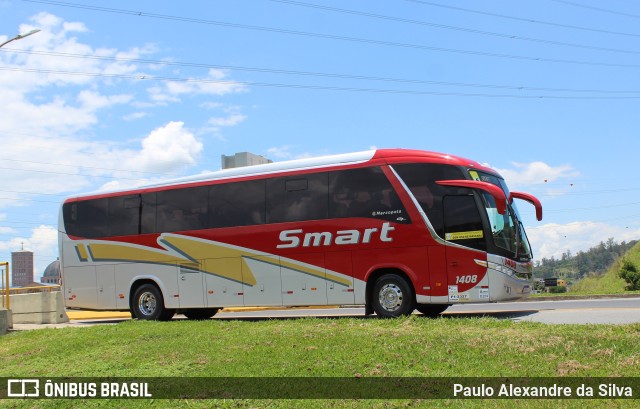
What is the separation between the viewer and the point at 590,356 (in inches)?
291

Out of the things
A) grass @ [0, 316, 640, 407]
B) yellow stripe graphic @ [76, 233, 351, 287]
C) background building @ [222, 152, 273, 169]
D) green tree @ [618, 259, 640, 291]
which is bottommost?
green tree @ [618, 259, 640, 291]

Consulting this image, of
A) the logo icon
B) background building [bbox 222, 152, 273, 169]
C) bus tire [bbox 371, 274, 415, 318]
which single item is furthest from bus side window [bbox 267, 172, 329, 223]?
background building [bbox 222, 152, 273, 169]

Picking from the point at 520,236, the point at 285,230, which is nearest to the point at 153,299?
the point at 285,230

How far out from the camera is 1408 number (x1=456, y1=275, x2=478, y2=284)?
12.4m

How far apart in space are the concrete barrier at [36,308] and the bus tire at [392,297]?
11.9 m

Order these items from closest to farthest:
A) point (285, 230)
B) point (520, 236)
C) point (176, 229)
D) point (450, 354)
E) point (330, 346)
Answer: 1. point (450, 354)
2. point (330, 346)
3. point (520, 236)
4. point (285, 230)
5. point (176, 229)

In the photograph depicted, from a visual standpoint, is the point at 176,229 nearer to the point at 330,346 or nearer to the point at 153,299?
the point at 153,299

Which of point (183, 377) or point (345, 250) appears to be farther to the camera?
point (345, 250)

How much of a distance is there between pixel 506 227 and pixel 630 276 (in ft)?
84.4

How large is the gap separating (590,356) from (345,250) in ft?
22.5

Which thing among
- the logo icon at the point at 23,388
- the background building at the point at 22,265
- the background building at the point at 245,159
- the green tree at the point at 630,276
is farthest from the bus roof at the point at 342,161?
the background building at the point at 22,265

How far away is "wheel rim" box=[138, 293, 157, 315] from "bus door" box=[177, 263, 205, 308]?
1106 mm

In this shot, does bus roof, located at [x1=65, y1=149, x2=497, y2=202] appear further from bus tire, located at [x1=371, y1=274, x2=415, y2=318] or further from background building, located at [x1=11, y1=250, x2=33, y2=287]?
background building, located at [x1=11, y1=250, x2=33, y2=287]

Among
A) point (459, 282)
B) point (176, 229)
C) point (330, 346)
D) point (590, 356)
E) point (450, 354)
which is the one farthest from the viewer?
point (176, 229)
